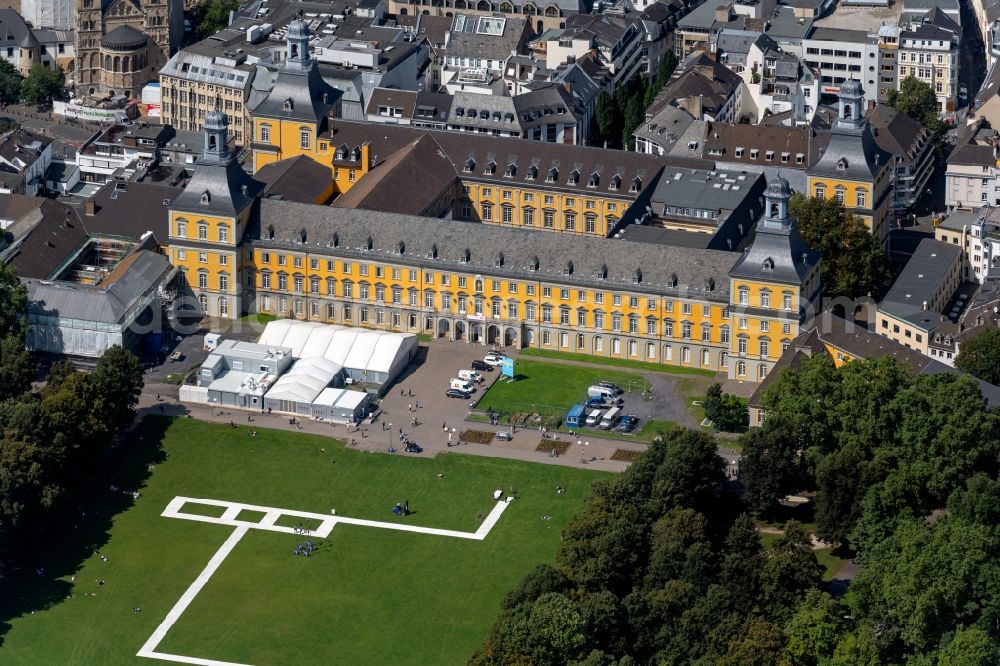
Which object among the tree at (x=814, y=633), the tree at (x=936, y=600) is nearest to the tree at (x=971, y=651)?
the tree at (x=936, y=600)

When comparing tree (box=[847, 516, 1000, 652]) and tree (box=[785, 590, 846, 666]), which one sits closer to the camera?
tree (box=[785, 590, 846, 666])

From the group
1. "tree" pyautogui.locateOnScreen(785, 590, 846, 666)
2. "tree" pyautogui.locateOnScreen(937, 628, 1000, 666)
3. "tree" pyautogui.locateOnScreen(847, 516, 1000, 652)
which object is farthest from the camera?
"tree" pyautogui.locateOnScreen(847, 516, 1000, 652)

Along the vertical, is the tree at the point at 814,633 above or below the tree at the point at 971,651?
below

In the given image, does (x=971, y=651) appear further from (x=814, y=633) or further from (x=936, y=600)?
(x=814, y=633)

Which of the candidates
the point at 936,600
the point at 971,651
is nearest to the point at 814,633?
the point at 936,600

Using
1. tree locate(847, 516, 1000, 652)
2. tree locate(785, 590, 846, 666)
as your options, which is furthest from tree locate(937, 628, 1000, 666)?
tree locate(785, 590, 846, 666)

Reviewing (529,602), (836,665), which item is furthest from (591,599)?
(836,665)

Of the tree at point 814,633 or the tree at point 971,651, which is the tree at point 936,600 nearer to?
the tree at point 971,651

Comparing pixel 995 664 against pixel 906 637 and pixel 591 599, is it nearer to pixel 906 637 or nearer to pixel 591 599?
pixel 906 637

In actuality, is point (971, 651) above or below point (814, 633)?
above

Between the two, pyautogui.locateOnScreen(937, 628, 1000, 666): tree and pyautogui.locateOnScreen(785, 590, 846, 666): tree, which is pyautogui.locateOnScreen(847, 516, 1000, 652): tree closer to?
pyautogui.locateOnScreen(937, 628, 1000, 666): tree

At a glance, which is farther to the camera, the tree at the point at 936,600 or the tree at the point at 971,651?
the tree at the point at 936,600

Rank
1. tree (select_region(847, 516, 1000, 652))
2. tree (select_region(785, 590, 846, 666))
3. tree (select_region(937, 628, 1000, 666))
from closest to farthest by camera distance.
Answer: tree (select_region(937, 628, 1000, 666)), tree (select_region(785, 590, 846, 666)), tree (select_region(847, 516, 1000, 652))
